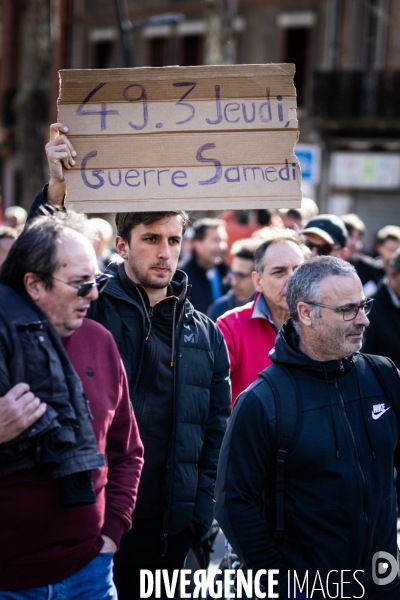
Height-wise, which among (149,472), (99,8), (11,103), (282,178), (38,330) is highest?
(99,8)

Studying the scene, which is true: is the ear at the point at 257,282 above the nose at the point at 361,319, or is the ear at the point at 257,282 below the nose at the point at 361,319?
above

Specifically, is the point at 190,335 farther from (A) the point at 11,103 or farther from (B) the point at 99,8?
(A) the point at 11,103

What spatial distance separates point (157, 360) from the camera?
3842 mm

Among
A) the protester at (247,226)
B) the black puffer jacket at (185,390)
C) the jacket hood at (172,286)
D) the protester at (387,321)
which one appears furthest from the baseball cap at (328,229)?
the protester at (247,226)

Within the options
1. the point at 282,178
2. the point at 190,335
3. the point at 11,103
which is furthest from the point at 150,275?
the point at 11,103

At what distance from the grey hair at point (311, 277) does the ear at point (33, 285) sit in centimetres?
110

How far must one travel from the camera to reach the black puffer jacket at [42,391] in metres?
2.81

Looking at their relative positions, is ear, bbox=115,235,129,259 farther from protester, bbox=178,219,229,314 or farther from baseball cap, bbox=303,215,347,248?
protester, bbox=178,219,229,314

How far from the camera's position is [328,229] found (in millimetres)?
6289

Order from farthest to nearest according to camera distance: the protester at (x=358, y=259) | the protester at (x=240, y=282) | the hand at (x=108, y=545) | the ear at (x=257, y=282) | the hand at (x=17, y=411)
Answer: the protester at (x=358, y=259)
the protester at (x=240, y=282)
the ear at (x=257, y=282)
the hand at (x=108, y=545)
the hand at (x=17, y=411)

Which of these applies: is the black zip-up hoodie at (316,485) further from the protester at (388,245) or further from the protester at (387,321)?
the protester at (388,245)

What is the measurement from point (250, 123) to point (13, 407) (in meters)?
1.50

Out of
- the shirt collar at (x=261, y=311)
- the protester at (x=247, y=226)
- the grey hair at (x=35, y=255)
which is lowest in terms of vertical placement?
the shirt collar at (x=261, y=311)

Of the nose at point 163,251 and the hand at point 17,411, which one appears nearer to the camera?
the hand at point 17,411
